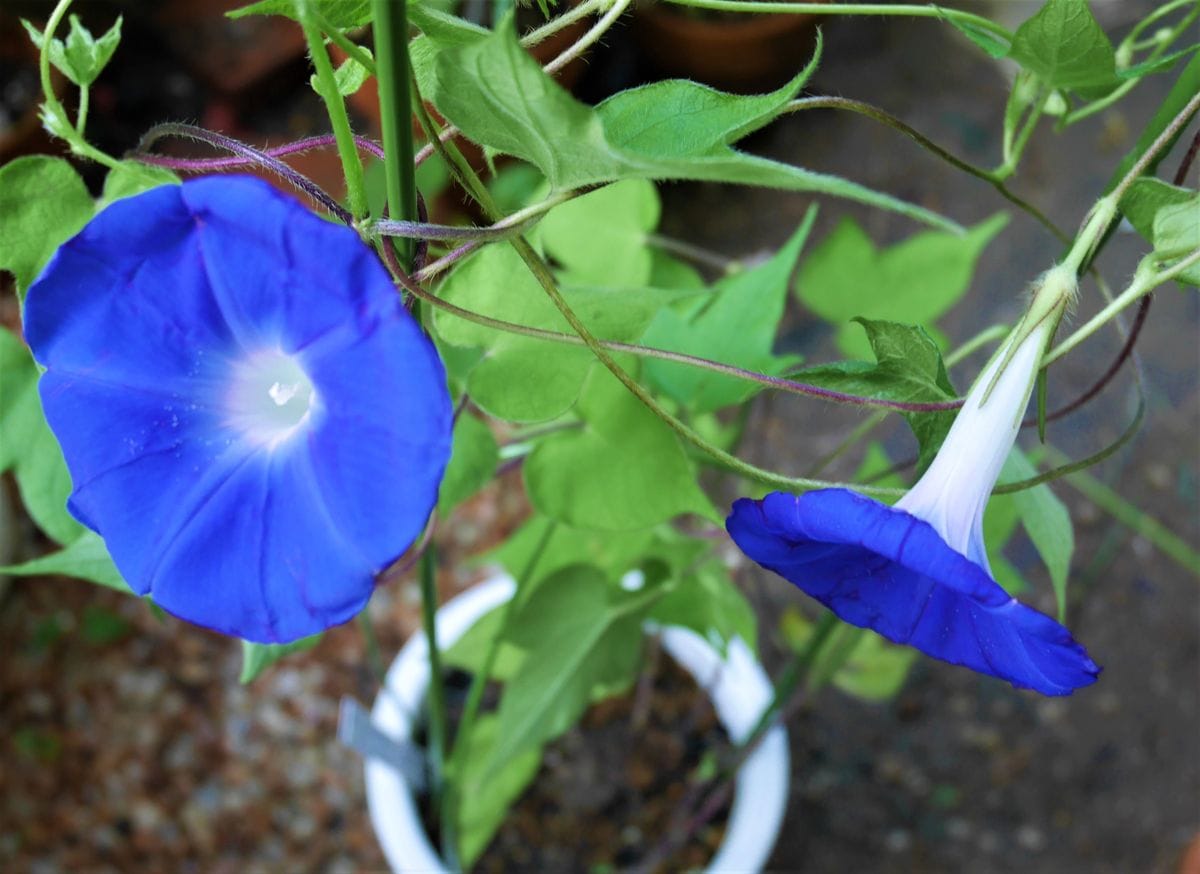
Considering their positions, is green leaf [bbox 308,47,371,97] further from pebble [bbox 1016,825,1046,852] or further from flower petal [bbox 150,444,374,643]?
pebble [bbox 1016,825,1046,852]

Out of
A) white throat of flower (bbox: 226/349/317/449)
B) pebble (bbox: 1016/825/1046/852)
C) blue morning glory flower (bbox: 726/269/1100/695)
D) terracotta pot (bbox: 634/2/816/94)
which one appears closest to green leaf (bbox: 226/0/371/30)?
white throat of flower (bbox: 226/349/317/449)

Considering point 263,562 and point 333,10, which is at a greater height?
point 333,10

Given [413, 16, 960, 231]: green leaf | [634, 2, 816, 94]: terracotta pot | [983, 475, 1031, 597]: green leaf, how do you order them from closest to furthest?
[413, 16, 960, 231]: green leaf
[983, 475, 1031, 597]: green leaf
[634, 2, 816, 94]: terracotta pot

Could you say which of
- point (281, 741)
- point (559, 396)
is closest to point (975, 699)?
point (281, 741)

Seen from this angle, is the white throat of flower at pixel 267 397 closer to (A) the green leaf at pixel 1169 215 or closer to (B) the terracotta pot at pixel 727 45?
(A) the green leaf at pixel 1169 215

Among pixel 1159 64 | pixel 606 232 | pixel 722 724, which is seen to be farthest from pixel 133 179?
pixel 722 724

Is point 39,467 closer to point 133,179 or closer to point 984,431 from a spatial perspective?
point 133,179

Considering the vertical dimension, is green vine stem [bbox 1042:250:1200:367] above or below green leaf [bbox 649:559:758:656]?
above
